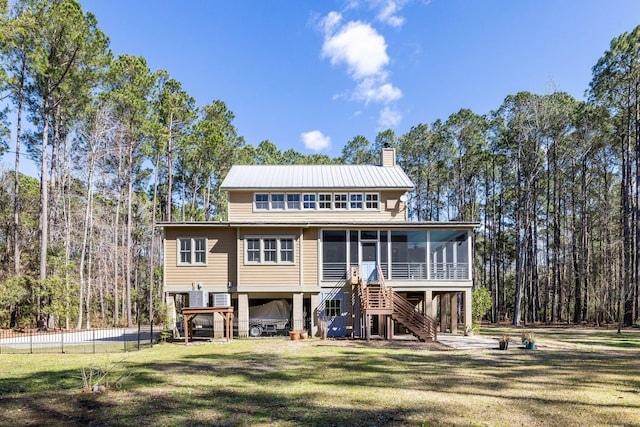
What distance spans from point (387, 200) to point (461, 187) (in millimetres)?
19776

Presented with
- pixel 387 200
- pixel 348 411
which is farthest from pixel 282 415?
pixel 387 200

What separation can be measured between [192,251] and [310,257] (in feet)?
19.2

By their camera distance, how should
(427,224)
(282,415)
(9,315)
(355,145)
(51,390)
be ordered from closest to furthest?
(282,415)
(51,390)
(427,224)
(9,315)
(355,145)

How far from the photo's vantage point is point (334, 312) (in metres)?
19.4

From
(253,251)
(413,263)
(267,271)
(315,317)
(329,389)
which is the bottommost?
(315,317)

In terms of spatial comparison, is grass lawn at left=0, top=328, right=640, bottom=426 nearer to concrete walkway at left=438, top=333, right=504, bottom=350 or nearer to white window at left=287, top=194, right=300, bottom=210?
concrete walkway at left=438, top=333, right=504, bottom=350

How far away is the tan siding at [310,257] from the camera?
19.5 m

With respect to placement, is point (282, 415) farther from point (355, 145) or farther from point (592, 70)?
point (355, 145)

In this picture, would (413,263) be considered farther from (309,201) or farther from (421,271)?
(309,201)

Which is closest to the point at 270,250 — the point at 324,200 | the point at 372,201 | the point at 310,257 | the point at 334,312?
the point at 310,257

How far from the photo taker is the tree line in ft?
78.4

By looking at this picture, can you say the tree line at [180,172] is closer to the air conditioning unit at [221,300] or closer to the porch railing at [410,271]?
the air conditioning unit at [221,300]

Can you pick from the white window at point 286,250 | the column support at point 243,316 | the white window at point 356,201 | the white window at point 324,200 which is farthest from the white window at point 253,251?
the white window at point 356,201

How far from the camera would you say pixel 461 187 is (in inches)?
1529
